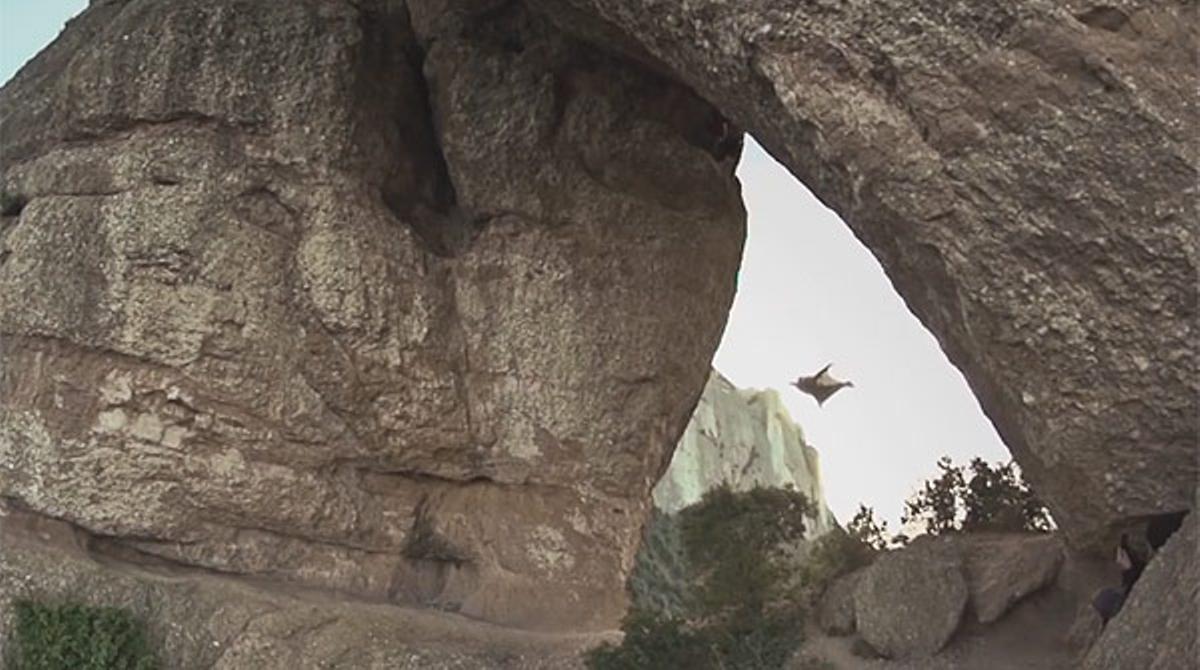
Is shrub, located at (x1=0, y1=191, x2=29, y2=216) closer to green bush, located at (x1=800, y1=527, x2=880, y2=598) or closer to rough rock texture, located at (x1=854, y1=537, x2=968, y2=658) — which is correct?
green bush, located at (x1=800, y1=527, x2=880, y2=598)

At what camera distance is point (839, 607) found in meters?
12.3

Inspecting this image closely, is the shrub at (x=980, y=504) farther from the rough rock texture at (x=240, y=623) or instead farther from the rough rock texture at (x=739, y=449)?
the rough rock texture at (x=739, y=449)

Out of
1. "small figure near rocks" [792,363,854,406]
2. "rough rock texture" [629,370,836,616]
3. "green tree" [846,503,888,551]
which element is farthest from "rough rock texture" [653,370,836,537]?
"green tree" [846,503,888,551]

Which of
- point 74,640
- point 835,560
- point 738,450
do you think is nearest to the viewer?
point 74,640

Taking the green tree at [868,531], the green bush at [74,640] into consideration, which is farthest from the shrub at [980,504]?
the green bush at [74,640]

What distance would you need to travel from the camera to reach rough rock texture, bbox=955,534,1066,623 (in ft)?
38.0

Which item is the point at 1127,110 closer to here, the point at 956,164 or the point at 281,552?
the point at 956,164

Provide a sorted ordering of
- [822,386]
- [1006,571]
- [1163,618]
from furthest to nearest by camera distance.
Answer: [822,386] → [1006,571] → [1163,618]

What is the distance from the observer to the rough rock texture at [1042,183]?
305 inches

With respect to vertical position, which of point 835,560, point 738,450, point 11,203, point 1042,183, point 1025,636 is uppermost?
point 11,203

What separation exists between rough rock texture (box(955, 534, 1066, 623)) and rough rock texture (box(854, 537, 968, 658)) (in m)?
0.20

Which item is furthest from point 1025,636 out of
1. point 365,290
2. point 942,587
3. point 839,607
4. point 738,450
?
point 738,450

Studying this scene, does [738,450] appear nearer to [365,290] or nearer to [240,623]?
[365,290]

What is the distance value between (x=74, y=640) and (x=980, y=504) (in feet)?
32.3
